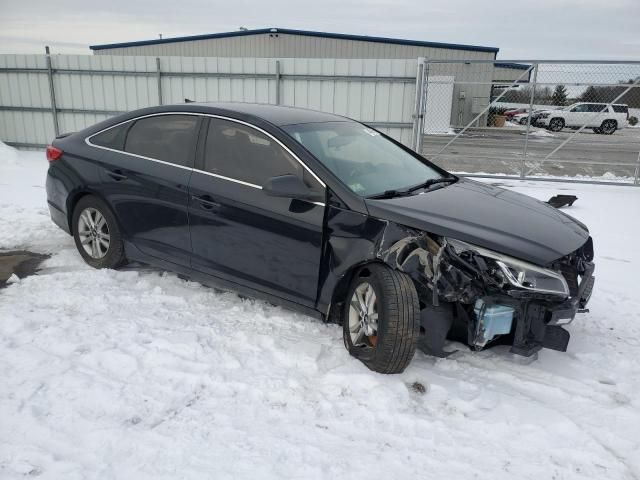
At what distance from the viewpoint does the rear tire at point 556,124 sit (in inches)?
1024

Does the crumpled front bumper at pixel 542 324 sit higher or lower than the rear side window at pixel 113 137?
lower

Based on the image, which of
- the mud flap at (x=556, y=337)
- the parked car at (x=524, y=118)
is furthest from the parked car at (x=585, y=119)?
the mud flap at (x=556, y=337)

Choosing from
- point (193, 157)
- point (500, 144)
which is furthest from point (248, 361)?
point (500, 144)

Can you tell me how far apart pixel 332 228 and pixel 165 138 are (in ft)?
5.89

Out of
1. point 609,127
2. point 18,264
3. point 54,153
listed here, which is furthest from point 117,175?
point 609,127

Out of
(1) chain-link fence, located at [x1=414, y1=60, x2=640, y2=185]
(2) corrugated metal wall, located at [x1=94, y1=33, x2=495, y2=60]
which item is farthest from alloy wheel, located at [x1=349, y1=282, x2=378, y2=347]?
(2) corrugated metal wall, located at [x1=94, y1=33, x2=495, y2=60]

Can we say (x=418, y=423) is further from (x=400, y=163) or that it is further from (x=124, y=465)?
(x=400, y=163)

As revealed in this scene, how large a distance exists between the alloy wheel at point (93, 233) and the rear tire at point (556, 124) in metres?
25.9

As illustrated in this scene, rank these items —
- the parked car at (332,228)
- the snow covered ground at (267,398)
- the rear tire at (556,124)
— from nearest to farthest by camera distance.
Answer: the snow covered ground at (267,398)
the parked car at (332,228)
the rear tire at (556,124)

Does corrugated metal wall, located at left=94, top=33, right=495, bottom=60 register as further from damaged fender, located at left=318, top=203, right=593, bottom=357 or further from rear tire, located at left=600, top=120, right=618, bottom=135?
damaged fender, located at left=318, top=203, right=593, bottom=357

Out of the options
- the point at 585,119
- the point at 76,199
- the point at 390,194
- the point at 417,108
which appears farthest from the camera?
the point at 585,119

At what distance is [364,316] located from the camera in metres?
3.29

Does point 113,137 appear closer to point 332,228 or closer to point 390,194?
point 332,228

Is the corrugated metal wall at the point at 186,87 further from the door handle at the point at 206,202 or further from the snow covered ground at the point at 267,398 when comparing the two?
the door handle at the point at 206,202
